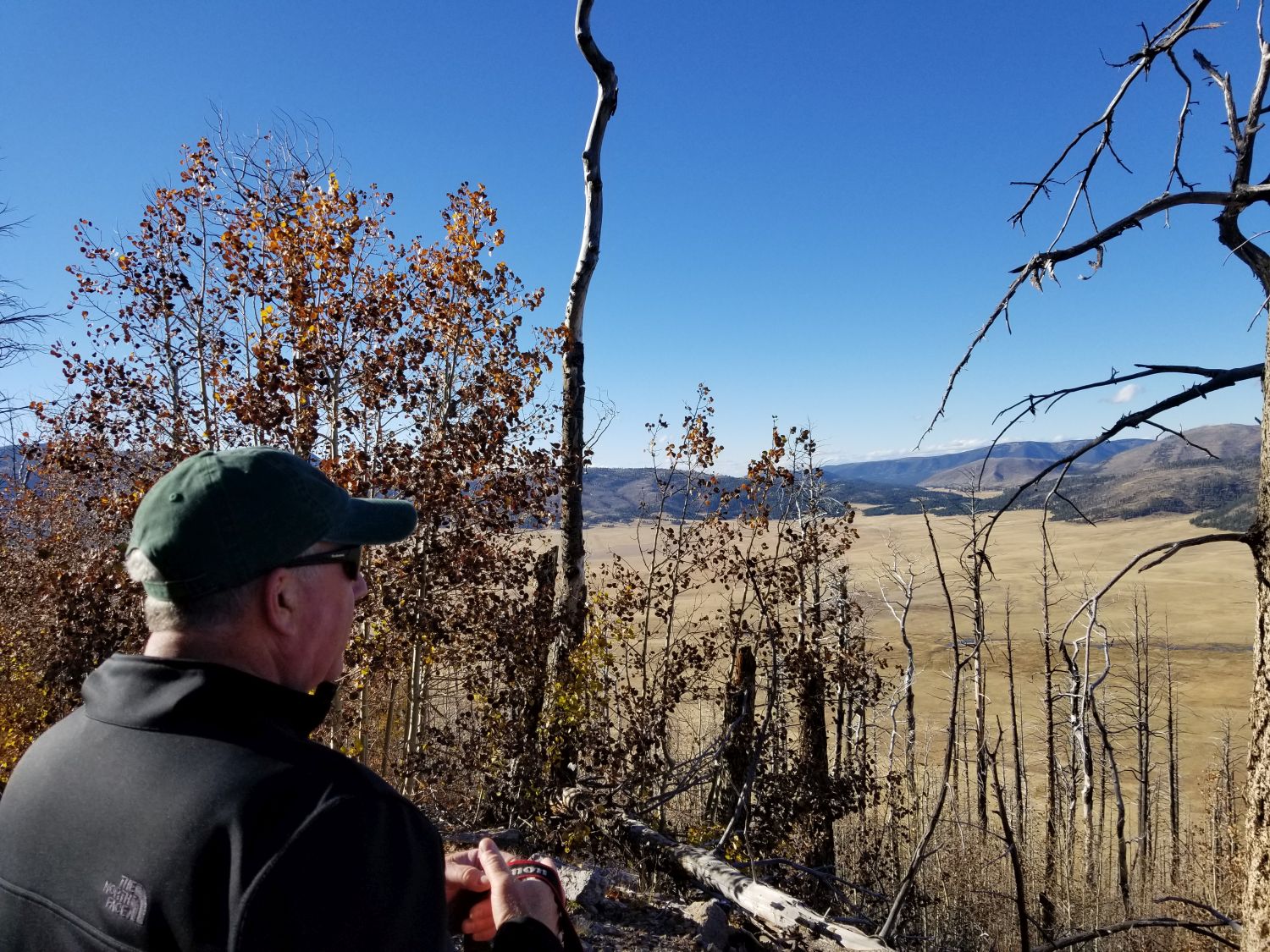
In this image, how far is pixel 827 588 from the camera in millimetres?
23781

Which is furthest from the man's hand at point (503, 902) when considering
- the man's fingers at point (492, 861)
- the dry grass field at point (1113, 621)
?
the dry grass field at point (1113, 621)

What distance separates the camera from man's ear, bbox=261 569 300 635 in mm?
1332

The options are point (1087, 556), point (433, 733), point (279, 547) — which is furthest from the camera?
point (1087, 556)

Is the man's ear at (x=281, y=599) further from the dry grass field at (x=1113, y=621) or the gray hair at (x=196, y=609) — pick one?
the dry grass field at (x=1113, y=621)

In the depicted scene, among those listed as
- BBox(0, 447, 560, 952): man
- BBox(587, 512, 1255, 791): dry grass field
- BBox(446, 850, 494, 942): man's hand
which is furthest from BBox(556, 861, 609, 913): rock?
BBox(587, 512, 1255, 791): dry grass field

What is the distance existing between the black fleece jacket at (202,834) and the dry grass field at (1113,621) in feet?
71.0

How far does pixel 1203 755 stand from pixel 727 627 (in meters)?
60.7

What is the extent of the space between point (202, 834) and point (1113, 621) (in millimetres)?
109018

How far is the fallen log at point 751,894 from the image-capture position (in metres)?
4.46

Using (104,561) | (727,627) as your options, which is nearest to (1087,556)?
(727,627)

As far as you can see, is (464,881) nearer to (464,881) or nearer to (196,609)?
(464,881)

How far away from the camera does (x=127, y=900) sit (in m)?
1.07

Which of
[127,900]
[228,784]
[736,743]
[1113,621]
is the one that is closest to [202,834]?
[228,784]

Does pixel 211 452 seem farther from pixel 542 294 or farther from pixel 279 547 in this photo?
pixel 542 294
